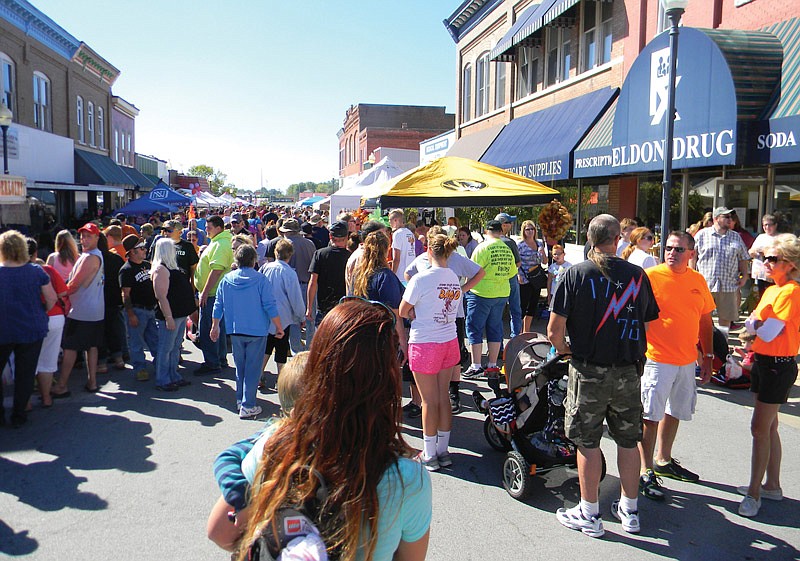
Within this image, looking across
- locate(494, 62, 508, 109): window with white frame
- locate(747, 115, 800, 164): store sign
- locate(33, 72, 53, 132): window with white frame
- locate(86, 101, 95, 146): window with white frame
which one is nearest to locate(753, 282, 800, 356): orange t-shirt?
locate(747, 115, 800, 164): store sign

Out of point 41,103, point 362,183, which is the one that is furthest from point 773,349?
point 41,103

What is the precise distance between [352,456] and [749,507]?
379 centimetres

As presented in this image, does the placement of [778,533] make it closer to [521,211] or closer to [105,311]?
[105,311]

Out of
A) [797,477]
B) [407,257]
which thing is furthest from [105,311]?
[797,477]

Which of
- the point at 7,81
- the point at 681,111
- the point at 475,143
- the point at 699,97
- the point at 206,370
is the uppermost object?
the point at 7,81

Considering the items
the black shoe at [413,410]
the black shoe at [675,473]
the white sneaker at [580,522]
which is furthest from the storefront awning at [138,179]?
the white sneaker at [580,522]

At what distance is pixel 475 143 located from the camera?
70.5 feet

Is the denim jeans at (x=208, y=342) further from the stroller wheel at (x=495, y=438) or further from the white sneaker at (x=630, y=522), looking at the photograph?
the white sneaker at (x=630, y=522)

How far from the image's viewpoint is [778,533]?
404 centimetres

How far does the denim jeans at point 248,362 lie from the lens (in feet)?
20.9

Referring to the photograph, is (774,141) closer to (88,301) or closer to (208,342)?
(208,342)

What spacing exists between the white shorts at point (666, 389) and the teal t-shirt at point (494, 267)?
328 centimetres

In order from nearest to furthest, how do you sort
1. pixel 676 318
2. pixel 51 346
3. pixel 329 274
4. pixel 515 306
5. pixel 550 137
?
pixel 676 318, pixel 51 346, pixel 329 274, pixel 515 306, pixel 550 137

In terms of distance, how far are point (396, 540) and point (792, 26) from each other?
10610 millimetres
